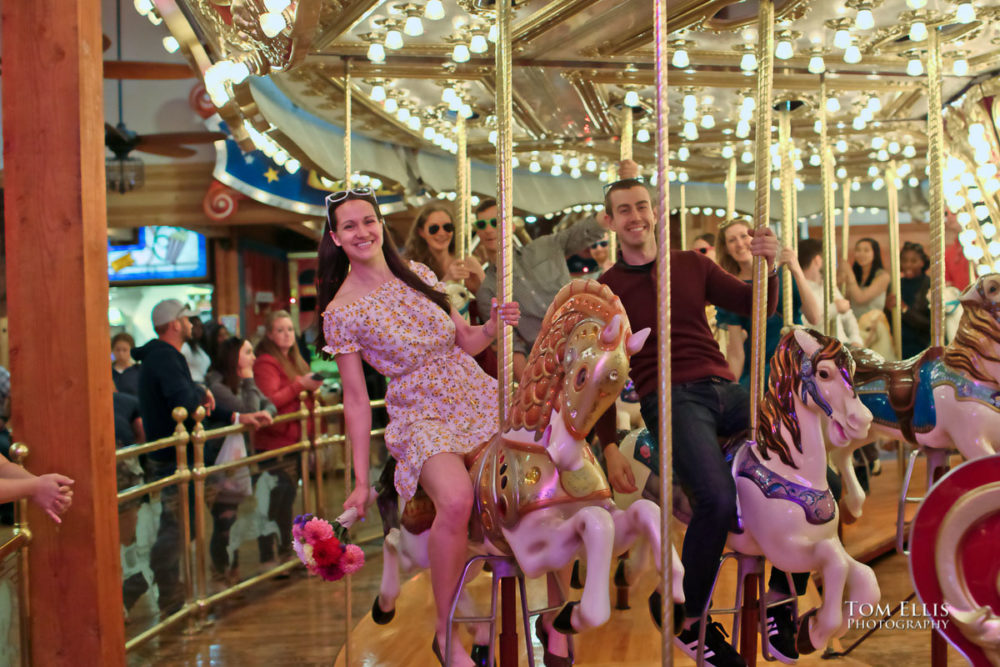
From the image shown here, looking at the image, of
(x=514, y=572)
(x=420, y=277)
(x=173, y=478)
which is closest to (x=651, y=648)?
(x=514, y=572)

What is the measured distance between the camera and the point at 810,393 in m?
2.83

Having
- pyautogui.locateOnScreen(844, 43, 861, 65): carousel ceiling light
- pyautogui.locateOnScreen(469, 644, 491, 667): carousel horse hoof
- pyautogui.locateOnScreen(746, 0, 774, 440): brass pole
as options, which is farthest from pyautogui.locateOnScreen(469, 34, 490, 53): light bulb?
pyautogui.locateOnScreen(469, 644, 491, 667): carousel horse hoof

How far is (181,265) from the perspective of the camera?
39.6ft

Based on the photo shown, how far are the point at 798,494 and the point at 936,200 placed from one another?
6.00ft

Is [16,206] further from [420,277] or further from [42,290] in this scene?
[420,277]

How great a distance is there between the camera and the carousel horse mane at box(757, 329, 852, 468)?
2852 millimetres

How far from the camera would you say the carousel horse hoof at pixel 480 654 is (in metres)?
3.20

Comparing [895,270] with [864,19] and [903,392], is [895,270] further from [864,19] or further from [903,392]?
[903,392]

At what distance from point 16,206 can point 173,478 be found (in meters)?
2.10

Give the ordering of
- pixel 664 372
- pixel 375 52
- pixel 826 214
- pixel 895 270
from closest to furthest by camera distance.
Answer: pixel 664 372 < pixel 375 52 < pixel 826 214 < pixel 895 270

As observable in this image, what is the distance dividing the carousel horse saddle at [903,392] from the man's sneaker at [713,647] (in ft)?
4.31

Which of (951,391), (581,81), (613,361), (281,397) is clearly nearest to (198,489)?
(281,397)

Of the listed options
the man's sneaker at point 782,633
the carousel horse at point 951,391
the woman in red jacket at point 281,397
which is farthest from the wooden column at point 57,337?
the woman in red jacket at point 281,397

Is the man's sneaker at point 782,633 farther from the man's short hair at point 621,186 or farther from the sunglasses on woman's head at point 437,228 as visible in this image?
the sunglasses on woman's head at point 437,228
